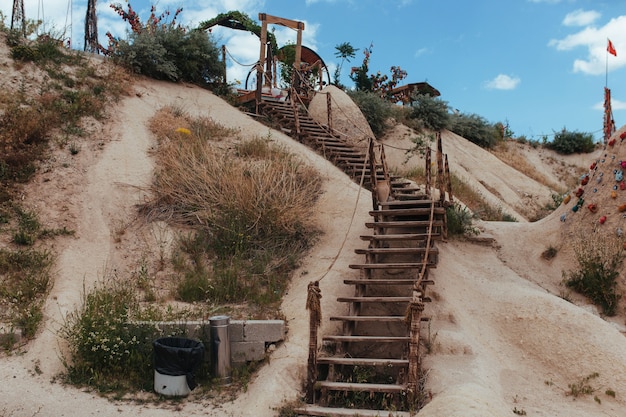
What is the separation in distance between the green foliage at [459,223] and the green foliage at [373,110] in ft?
27.5

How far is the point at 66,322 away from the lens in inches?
322

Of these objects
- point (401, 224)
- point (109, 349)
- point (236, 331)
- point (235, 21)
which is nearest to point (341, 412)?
point (236, 331)

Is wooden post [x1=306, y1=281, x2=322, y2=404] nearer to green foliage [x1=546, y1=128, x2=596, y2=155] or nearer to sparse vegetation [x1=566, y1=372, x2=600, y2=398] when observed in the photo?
sparse vegetation [x1=566, y1=372, x2=600, y2=398]

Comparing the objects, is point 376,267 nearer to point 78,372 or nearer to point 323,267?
point 323,267

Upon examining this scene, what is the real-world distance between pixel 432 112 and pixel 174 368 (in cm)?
1614

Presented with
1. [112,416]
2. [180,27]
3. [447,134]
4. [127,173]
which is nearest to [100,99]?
[127,173]

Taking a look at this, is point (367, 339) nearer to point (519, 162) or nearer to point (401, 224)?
point (401, 224)

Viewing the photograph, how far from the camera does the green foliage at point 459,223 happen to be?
11375mm

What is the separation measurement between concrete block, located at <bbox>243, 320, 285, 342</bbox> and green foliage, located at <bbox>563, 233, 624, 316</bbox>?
5236 mm

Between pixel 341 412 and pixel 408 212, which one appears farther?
pixel 408 212

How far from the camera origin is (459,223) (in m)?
11.4

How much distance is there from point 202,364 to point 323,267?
2.95 m

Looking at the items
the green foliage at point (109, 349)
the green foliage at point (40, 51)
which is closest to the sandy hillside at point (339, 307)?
the green foliage at point (109, 349)

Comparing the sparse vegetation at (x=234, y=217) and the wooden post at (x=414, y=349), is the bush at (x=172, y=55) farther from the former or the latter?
the wooden post at (x=414, y=349)
